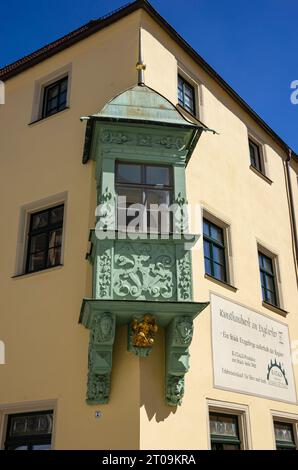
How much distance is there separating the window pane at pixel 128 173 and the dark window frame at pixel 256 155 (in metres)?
5.65

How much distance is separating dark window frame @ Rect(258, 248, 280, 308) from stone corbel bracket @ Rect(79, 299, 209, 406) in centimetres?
423

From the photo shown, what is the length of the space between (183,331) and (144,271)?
1.01 m

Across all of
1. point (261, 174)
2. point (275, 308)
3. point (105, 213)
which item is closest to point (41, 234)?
point (105, 213)

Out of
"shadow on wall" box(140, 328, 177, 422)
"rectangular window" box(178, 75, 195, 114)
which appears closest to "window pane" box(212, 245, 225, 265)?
"shadow on wall" box(140, 328, 177, 422)

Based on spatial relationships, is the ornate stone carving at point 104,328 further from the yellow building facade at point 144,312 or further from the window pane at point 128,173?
the window pane at point 128,173

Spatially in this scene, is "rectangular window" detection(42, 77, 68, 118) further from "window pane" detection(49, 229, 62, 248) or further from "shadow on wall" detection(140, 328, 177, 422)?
"shadow on wall" detection(140, 328, 177, 422)

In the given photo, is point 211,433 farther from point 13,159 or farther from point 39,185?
point 13,159

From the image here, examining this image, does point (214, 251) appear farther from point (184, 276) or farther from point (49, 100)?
point (49, 100)

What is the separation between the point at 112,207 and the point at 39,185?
2.50 meters

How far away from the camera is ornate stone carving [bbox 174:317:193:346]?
314 inches

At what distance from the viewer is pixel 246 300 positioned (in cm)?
1091

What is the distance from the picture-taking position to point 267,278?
12500mm

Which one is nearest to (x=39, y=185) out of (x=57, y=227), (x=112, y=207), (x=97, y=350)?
(x=57, y=227)

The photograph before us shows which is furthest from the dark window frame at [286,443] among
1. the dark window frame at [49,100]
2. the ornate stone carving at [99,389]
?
the dark window frame at [49,100]
